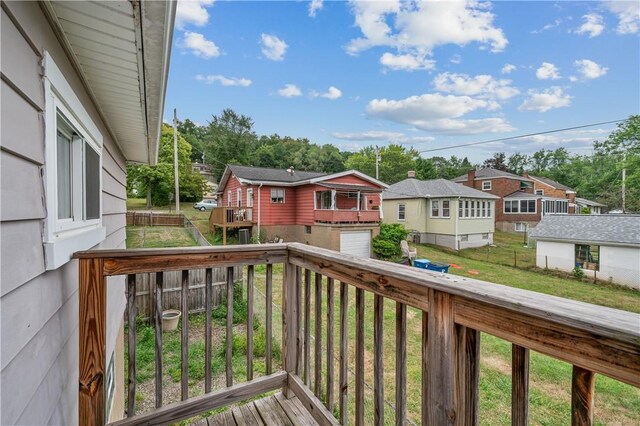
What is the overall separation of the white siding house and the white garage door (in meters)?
12.2

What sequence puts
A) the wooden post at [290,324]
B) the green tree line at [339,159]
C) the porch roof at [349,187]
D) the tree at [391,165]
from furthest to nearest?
1. the tree at [391,165]
2. the green tree line at [339,159]
3. the porch roof at [349,187]
4. the wooden post at [290,324]

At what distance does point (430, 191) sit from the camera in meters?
19.2

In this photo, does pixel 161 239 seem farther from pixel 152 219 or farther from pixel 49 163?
pixel 49 163

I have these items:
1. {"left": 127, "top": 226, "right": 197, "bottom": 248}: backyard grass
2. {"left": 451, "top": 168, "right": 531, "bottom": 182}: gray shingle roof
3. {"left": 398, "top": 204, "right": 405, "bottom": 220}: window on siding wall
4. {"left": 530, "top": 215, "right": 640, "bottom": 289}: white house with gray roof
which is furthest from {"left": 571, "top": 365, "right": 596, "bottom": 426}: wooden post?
{"left": 451, "top": 168, "right": 531, "bottom": 182}: gray shingle roof

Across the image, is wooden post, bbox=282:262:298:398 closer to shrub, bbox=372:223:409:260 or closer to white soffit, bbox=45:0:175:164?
white soffit, bbox=45:0:175:164

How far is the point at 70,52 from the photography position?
167cm

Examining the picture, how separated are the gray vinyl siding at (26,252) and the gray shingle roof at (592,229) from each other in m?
16.2

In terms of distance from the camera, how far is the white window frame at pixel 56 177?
1263mm

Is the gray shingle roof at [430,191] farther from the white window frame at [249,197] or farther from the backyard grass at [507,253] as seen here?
the white window frame at [249,197]

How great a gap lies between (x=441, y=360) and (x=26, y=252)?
4.95 feet

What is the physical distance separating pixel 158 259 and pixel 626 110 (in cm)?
3225

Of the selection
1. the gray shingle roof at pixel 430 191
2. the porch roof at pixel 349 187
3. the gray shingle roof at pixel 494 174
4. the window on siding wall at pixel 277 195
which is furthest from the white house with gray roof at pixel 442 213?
the window on siding wall at pixel 277 195

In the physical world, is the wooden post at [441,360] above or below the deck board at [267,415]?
above

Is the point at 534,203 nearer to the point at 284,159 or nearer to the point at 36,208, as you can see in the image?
the point at 284,159
